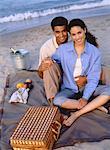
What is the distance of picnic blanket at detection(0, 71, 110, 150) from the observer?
3.60 m

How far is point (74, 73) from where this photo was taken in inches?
163

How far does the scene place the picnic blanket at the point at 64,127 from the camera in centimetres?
360

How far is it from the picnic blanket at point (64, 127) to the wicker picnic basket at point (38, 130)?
144 millimetres

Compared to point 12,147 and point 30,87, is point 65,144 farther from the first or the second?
point 30,87

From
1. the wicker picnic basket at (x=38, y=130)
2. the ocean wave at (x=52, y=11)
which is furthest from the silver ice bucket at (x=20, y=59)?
the ocean wave at (x=52, y=11)

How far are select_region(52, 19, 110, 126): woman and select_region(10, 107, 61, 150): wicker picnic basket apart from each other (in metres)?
0.27

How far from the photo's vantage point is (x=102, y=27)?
8094 millimetres

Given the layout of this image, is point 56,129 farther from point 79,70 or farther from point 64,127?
point 79,70

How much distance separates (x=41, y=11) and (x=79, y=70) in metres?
7.89

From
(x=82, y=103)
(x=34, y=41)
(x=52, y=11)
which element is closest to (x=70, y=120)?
(x=82, y=103)

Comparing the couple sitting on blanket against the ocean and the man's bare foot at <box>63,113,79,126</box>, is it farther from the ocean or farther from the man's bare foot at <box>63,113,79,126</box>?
the ocean

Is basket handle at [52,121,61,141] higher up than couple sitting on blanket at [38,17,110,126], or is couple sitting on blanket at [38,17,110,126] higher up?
couple sitting on blanket at [38,17,110,126]

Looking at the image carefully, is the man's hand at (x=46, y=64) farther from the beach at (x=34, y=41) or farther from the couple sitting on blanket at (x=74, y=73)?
the beach at (x=34, y=41)

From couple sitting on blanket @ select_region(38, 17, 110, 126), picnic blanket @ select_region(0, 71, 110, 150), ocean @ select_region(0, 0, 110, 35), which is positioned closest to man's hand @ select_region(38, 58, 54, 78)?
couple sitting on blanket @ select_region(38, 17, 110, 126)
